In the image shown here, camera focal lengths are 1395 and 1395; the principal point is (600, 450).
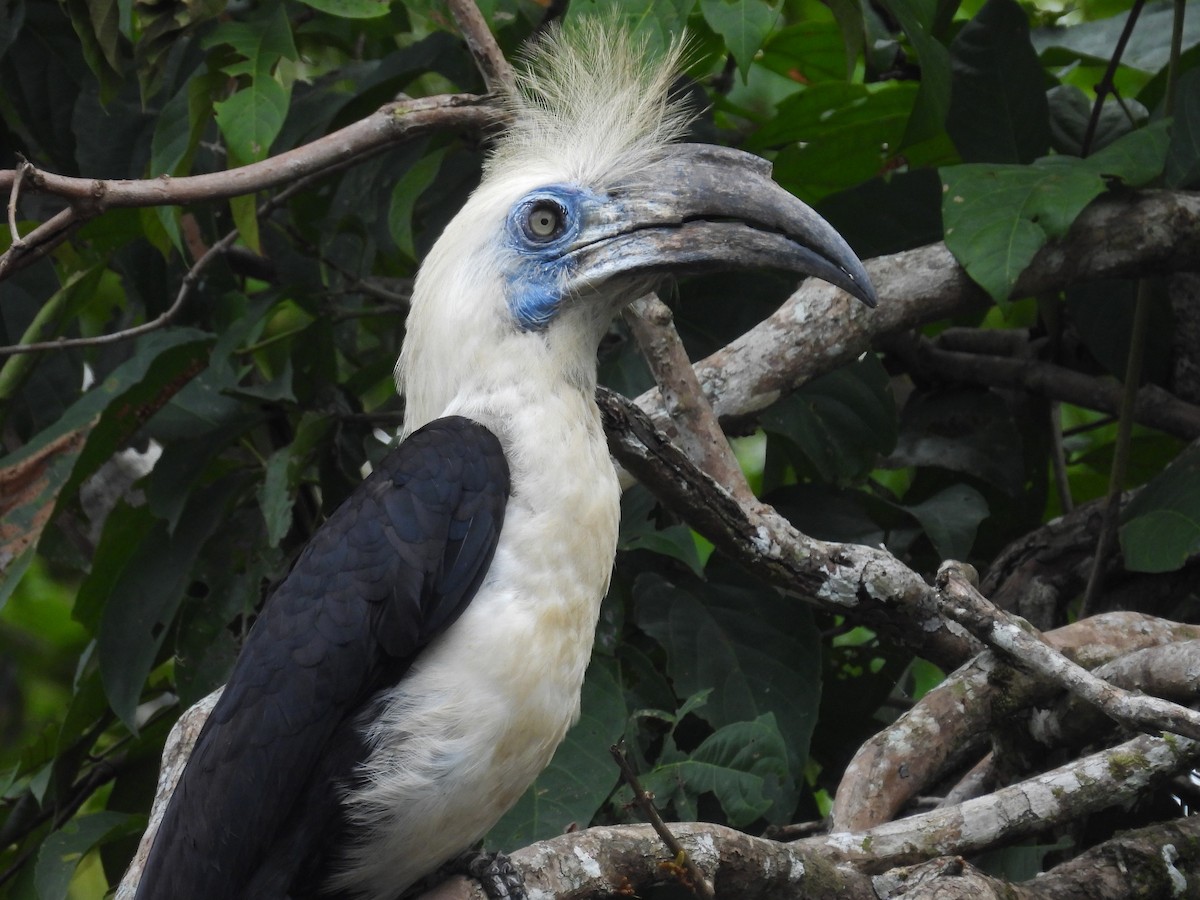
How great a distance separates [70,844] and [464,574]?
5.94ft

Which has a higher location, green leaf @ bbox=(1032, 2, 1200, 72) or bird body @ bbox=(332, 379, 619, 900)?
green leaf @ bbox=(1032, 2, 1200, 72)

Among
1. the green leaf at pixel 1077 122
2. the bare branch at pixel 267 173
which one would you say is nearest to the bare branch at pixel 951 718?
the green leaf at pixel 1077 122

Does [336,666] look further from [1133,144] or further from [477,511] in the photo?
[1133,144]

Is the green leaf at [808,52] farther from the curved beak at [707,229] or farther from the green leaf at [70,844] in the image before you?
the green leaf at [70,844]

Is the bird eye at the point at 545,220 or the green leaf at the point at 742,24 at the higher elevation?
the green leaf at the point at 742,24

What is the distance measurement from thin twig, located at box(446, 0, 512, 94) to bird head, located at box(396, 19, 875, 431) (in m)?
0.33

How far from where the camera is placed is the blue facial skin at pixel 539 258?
3.13 m

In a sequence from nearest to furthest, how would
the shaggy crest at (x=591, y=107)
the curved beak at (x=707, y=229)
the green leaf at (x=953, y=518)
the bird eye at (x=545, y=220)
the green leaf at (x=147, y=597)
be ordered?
the curved beak at (x=707, y=229) < the bird eye at (x=545, y=220) < the shaggy crest at (x=591, y=107) < the green leaf at (x=953, y=518) < the green leaf at (x=147, y=597)

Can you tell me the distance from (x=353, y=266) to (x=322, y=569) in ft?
7.27

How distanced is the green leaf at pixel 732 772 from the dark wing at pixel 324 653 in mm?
815

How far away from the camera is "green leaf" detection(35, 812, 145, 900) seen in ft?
12.3

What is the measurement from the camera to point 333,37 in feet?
16.3

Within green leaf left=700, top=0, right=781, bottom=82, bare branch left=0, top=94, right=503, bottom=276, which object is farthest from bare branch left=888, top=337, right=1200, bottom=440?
bare branch left=0, top=94, right=503, bottom=276

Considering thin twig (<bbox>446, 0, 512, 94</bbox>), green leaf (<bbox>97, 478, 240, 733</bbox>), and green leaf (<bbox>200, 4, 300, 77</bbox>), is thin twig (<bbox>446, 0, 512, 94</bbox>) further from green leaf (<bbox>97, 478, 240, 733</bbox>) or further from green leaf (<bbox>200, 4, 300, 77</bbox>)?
green leaf (<bbox>97, 478, 240, 733</bbox>)
